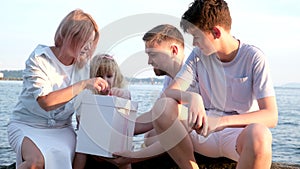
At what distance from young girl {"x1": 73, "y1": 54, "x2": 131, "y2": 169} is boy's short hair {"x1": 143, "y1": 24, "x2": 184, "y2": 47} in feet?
1.11

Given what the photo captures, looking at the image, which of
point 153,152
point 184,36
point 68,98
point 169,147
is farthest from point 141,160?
point 184,36

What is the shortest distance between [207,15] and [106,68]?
3.05 ft

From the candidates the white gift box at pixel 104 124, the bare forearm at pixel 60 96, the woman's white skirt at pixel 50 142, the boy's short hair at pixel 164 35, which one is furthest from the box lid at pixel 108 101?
the boy's short hair at pixel 164 35

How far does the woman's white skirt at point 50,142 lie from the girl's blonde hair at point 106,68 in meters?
0.53

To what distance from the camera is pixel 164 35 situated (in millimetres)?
3816

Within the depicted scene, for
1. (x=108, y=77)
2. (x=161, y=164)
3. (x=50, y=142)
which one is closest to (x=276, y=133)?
(x=161, y=164)

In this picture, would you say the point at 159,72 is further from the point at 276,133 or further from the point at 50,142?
the point at 276,133

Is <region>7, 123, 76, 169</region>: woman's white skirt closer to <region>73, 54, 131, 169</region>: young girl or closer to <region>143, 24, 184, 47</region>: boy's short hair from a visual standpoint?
<region>73, 54, 131, 169</region>: young girl

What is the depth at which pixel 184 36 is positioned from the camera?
3688 mm

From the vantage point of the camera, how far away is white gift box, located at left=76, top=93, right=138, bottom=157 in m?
3.38

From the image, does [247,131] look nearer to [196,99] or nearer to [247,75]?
[196,99]

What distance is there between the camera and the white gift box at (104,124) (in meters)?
3.38

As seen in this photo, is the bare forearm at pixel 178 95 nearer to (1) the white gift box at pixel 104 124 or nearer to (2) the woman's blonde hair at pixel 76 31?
(1) the white gift box at pixel 104 124

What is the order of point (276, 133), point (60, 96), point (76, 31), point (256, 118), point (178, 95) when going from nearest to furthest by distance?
point (256, 118) → point (178, 95) → point (60, 96) → point (76, 31) → point (276, 133)
